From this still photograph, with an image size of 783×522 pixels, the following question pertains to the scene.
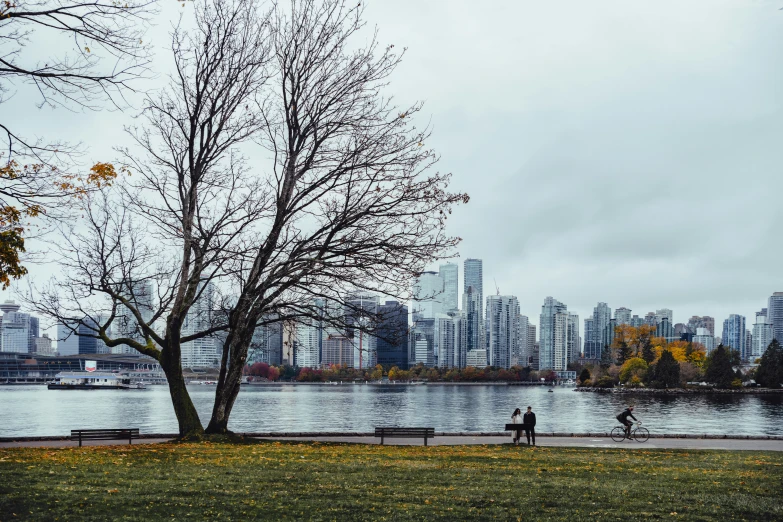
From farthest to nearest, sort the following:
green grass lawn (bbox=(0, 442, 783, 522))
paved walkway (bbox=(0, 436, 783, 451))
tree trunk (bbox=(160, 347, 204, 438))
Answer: paved walkway (bbox=(0, 436, 783, 451)) < tree trunk (bbox=(160, 347, 204, 438)) < green grass lawn (bbox=(0, 442, 783, 522))

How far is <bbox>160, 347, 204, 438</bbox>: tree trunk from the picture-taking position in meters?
24.8

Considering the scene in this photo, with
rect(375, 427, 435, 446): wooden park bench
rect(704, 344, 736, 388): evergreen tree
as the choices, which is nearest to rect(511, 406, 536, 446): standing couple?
rect(375, 427, 435, 446): wooden park bench

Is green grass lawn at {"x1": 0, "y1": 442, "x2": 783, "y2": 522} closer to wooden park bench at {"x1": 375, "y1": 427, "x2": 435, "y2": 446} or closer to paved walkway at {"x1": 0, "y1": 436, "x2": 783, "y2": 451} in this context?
paved walkway at {"x1": 0, "y1": 436, "x2": 783, "y2": 451}

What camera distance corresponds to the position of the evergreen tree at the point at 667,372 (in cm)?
16050

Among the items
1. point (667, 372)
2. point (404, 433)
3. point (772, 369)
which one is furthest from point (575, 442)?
point (772, 369)

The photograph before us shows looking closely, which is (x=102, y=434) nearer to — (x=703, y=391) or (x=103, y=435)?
(x=103, y=435)

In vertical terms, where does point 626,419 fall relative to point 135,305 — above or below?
below

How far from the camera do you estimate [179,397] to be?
25188 millimetres

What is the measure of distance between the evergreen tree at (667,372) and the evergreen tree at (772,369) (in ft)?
67.0

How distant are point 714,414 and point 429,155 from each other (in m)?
77.2

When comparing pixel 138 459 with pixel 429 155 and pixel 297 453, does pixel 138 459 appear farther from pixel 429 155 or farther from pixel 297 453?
pixel 429 155

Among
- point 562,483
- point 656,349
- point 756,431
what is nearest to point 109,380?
point 656,349

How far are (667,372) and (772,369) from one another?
79.4 feet

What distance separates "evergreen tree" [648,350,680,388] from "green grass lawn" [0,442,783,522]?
151075mm
